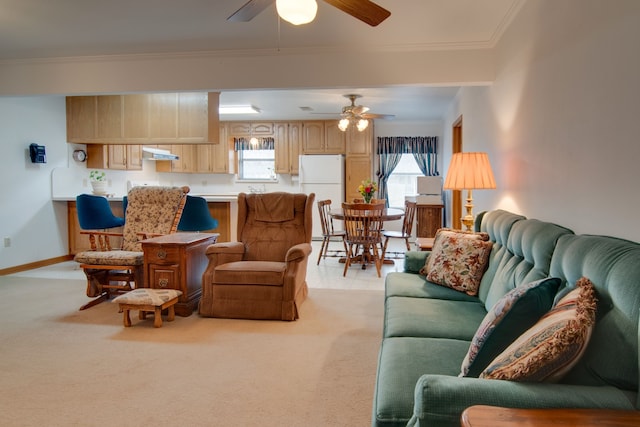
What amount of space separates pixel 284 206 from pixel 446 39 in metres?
2.10

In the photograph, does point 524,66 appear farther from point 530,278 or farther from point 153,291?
point 153,291

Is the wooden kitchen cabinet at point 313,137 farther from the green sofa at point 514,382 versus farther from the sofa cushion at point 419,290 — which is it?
the green sofa at point 514,382

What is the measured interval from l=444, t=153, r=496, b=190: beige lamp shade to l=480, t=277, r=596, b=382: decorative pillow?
2157 mm

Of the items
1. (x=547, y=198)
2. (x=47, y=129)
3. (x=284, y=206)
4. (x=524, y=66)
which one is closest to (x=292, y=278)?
(x=284, y=206)

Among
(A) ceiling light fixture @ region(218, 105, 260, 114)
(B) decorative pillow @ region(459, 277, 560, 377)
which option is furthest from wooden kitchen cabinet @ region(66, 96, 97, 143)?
(B) decorative pillow @ region(459, 277, 560, 377)

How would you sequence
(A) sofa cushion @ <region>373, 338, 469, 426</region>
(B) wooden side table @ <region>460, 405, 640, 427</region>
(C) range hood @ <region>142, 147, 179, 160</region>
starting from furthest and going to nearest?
(C) range hood @ <region>142, 147, 179, 160</region> → (A) sofa cushion @ <region>373, 338, 469, 426</region> → (B) wooden side table @ <region>460, 405, 640, 427</region>

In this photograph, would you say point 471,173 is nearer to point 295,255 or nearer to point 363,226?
point 295,255

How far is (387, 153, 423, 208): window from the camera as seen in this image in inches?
337

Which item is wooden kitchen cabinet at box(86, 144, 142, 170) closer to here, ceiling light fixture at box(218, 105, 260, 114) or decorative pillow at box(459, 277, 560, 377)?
ceiling light fixture at box(218, 105, 260, 114)

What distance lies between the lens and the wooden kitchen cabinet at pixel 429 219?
7.18m

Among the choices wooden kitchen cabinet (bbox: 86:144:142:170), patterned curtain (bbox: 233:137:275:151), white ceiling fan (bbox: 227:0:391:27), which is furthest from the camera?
patterned curtain (bbox: 233:137:275:151)

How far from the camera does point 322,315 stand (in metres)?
3.60

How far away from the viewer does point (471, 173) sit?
3.37 metres

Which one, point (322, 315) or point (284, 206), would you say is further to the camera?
point (284, 206)
